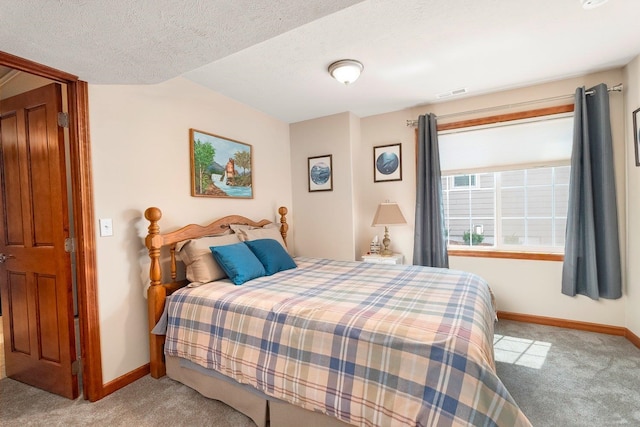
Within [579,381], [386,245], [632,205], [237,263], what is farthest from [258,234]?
[632,205]

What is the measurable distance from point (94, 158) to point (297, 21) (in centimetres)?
167

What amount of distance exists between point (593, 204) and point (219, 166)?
3.62 meters

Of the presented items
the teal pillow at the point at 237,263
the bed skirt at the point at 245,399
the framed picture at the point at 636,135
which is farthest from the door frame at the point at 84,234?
the framed picture at the point at 636,135

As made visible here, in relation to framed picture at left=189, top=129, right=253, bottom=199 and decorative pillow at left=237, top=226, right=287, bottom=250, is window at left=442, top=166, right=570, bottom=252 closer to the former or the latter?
decorative pillow at left=237, top=226, right=287, bottom=250

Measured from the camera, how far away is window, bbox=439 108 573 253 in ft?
9.86

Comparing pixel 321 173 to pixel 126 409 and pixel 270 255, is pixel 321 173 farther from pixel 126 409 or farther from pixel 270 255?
pixel 126 409

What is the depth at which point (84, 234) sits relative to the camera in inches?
76.9

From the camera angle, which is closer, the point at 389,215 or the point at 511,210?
the point at 511,210

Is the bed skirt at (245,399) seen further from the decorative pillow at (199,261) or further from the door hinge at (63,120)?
the door hinge at (63,120)

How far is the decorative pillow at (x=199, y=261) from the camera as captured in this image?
89.3 inches

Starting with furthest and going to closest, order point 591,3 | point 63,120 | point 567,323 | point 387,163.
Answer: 1. point 387,163
2. point 567,323
3. point 63,120
4. point 591,3

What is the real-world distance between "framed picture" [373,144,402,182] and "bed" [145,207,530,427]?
1612mm

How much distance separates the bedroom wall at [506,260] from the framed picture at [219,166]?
56.8 inches

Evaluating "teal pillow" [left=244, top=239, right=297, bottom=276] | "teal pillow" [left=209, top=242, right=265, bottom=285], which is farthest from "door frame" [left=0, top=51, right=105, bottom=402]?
"teal pillow" [left=244, top=239, right=297, bottom=276]
